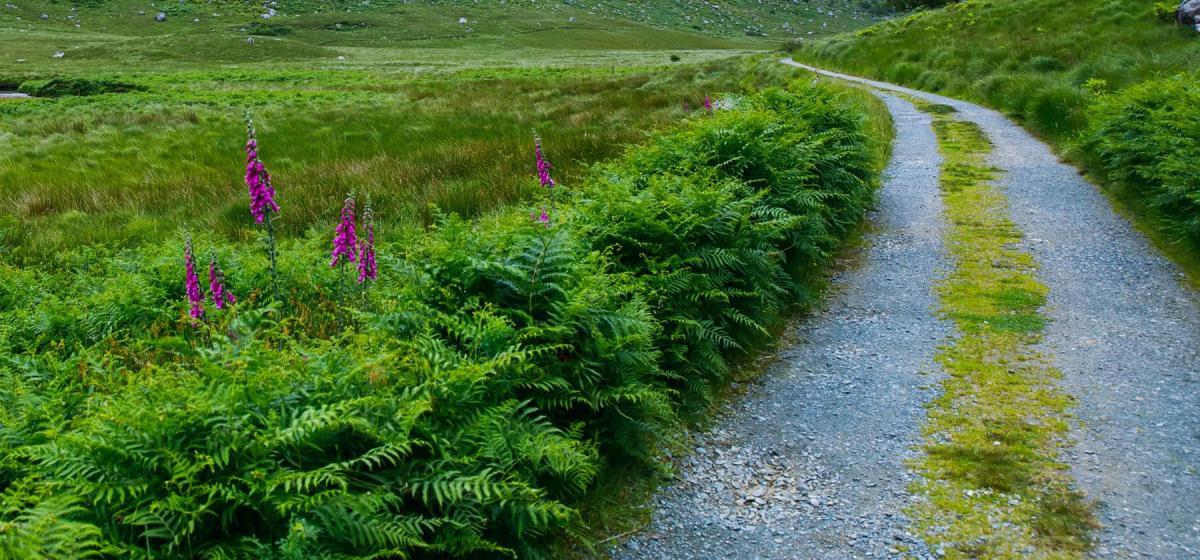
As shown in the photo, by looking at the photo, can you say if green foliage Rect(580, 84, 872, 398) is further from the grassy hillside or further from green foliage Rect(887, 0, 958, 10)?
green foliage Rect(887, 0, 958, 10)

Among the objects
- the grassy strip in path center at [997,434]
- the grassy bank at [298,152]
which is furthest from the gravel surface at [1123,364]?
the grassy bank at [298,152]

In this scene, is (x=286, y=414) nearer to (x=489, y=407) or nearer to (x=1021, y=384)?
(x=489, y=407)

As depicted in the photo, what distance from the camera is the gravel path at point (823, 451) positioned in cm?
405

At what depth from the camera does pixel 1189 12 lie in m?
23.6

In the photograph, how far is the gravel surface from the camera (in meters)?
4.16

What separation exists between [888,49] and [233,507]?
3639 cm

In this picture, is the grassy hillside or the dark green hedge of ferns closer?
the dark green hedge of ferns

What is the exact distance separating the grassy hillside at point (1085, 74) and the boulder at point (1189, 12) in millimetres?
306

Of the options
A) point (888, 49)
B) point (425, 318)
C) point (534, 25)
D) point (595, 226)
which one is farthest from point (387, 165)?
point (534, 25)

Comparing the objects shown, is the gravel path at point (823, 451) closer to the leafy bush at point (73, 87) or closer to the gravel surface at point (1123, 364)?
the gravel surface at point (1123, 364)

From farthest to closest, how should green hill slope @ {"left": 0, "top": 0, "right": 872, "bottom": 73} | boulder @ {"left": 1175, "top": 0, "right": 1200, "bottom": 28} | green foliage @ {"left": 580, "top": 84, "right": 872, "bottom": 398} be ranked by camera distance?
green hill slope @ {"left": 0, "top": 0, "right": 872, "bottom": 73} → boulder @ {"left": 1175, "top": 0, "right": 1200, "bottom": 28} → green foliage @ {"left": 580, "top": 84, "right": 872, "bottom": 398}

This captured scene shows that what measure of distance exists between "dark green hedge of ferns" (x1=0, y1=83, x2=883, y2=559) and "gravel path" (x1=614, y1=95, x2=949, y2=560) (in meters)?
0.40

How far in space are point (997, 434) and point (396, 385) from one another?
387 cm

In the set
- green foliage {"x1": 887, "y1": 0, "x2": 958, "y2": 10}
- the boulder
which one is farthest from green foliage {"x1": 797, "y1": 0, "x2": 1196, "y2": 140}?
green foliage {"x1": 887, "y1": 0, "x2": 958, "y2": 10}
